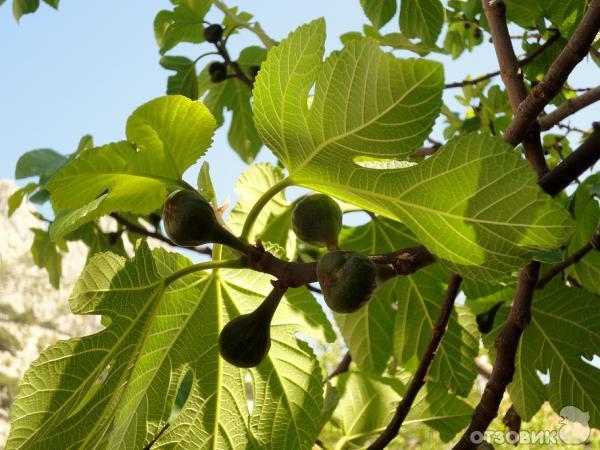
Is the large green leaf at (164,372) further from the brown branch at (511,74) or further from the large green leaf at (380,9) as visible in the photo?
the large green leaf at (380,9)

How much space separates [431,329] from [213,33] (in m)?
1.61

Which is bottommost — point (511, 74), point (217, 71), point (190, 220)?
point (190, 220)

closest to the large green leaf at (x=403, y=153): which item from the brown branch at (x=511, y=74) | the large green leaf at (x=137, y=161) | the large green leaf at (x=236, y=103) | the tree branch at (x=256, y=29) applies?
the large green leaf at (x=137, y=161)

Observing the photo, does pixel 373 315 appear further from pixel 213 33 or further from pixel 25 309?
pixel 25 309

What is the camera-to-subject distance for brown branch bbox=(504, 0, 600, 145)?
0.93 meters

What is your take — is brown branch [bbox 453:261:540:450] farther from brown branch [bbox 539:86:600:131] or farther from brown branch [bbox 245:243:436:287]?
brown branch [bbox 539:86:600:131]

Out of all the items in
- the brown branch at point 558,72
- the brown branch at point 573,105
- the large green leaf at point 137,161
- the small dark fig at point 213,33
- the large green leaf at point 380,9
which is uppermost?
the small dark fig at point 213,33

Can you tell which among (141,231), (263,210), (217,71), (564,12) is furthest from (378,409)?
(217,71)

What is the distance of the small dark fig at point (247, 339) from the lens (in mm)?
891

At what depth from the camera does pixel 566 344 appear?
147 centimetres

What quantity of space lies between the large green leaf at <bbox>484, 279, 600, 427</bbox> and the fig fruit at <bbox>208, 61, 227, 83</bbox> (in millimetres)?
1722

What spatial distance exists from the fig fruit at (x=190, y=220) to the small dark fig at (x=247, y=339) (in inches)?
5.0

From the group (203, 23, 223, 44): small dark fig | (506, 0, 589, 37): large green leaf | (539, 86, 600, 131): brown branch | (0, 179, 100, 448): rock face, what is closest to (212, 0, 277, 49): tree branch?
(203, 23, 223, 44): small dark fig

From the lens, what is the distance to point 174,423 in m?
1.11
